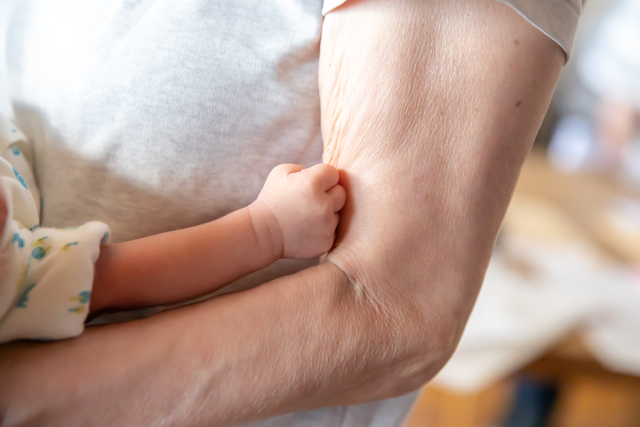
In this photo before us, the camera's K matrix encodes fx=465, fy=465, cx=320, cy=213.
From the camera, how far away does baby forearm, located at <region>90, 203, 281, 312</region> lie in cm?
46

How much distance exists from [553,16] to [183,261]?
0.43 metres

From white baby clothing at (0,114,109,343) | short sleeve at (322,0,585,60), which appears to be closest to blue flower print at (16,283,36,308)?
white baby clothing at (0,114,109,343)

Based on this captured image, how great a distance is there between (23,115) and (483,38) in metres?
0.54

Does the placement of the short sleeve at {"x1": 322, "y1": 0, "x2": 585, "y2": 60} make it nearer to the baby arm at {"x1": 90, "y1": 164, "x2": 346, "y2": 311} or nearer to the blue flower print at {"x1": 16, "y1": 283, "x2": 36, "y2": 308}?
the baby arm at {"x1": 90, "y1": 164, "x2": 346, "y2": 311}

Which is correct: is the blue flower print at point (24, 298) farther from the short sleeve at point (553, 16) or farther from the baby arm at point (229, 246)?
the short sleeve at point (553, 16)

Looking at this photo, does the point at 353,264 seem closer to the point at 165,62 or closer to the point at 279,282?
the point at 279,282

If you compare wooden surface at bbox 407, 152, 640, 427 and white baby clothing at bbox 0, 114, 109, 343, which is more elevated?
white baby clothing at bbox 0, 114, 109, 343

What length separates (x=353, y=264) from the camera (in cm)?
47

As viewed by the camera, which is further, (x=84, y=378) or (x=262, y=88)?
(x=262, y=88)

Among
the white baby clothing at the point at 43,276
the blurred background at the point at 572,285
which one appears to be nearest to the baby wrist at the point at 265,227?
the white baby clothing at the point at 43,276

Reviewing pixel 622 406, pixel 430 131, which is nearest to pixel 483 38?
pixel 430 131

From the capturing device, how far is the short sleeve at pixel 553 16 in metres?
0.42

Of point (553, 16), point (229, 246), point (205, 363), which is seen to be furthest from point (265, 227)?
point (553, 16)

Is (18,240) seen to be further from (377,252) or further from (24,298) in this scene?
(377,252)
